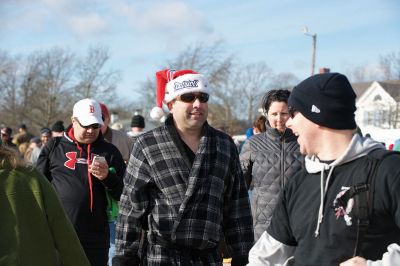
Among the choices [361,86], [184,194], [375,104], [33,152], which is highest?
[361,86]

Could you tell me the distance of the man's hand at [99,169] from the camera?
203 inches

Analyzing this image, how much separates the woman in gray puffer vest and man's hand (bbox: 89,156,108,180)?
1394 millimetres

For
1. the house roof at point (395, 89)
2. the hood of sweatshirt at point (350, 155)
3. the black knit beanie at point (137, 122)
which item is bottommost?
the black knit beanie at point (137, 122)

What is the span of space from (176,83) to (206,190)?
31.0 inches

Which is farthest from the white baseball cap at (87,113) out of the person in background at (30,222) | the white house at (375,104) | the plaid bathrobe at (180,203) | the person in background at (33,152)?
the white house at (375,104)

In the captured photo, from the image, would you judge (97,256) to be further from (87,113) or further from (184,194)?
(184,194)

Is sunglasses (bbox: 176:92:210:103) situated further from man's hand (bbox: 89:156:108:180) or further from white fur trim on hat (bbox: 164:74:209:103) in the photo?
man's hand (bbox: 89:156:108:180)

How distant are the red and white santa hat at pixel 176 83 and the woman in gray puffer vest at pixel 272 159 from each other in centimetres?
151

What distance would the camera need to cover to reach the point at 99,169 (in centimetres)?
517

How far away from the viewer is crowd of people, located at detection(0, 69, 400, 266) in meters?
2.37

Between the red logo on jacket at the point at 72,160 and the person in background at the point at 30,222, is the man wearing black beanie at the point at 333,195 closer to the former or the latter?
the person in background at the point at 30,222

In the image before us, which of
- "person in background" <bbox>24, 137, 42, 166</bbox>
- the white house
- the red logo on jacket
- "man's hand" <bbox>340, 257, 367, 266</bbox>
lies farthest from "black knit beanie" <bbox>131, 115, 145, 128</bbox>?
the white house

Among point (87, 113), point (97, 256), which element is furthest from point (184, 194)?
point (87, 113)

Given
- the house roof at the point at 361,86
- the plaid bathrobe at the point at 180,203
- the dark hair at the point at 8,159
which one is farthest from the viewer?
the house roof at the point at 361,86
